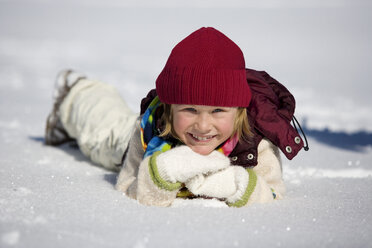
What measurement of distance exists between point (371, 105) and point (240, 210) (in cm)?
304

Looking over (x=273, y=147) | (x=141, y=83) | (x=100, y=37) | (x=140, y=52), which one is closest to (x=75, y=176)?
(x=273, y=147)

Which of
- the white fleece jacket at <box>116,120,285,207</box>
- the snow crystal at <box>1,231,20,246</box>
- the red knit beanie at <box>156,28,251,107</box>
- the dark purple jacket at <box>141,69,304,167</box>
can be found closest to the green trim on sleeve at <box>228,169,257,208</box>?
the white fleece jacket at <box>116,120,285,207</box>

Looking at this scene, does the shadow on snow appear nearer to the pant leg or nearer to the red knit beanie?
the pant leg

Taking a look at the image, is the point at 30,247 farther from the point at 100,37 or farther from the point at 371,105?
the point at 100,37

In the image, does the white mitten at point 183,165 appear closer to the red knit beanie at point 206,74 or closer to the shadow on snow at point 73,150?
the red knit beanie at point 206,74

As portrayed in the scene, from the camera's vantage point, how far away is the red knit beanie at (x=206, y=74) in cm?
140

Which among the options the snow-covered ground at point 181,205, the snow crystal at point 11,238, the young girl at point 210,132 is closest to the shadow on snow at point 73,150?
the snow-covered ground at point 181,205

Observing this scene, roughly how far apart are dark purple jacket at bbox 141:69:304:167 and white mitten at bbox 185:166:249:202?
12 centimetres

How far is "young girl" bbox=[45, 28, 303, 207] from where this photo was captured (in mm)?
1401

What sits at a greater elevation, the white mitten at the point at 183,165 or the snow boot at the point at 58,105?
the white mitten at the point at 183,165

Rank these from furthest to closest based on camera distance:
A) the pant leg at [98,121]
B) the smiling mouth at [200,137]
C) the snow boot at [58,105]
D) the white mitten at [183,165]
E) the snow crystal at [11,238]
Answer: the snow boot at [58,105] → the pant leg at [98,121] → the smiling mouth at [200,137] → the white mitten at [183,165] → the snow crystal at [11,238]

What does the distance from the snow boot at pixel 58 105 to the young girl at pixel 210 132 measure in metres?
0.96

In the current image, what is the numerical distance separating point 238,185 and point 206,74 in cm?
34

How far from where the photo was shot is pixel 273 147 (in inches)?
64.2
